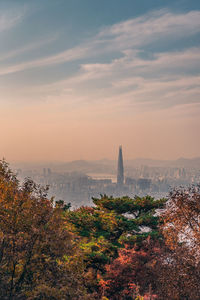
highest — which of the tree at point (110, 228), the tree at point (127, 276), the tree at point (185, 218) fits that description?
the tree at point (185, 218)

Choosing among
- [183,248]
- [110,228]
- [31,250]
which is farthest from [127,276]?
[31,250]

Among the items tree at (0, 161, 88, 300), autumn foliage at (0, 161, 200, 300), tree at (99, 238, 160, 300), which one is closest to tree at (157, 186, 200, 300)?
autumn foliage at (0, 161, 200, 300)

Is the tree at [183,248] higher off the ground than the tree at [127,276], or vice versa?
the tree at [183,248]

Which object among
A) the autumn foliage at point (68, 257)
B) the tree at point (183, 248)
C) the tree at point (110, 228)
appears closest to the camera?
the autumn foliage at point (68, 257)

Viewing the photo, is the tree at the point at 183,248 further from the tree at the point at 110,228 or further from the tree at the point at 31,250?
the tree at the point at 110,228

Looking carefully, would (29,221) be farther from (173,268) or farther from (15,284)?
(173,268)

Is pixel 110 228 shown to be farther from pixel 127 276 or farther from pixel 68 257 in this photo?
pixel 68 257

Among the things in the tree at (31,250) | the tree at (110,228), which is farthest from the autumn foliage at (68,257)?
the tree at (110,228)

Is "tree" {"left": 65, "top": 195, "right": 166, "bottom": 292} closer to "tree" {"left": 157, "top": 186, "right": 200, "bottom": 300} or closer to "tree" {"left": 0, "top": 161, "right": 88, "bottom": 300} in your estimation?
"tree" {"left": 157, "top": 186, "right": 200, "bottom": 300}
